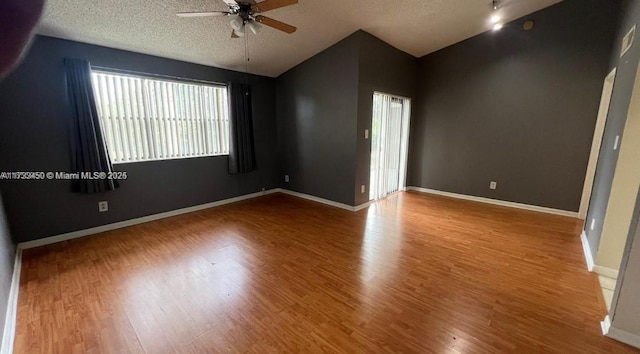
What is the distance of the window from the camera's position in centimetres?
336

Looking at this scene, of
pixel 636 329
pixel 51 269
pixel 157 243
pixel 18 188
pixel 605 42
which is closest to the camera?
pixel 636 329

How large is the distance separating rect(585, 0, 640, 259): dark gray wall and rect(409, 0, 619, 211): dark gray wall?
0.58m

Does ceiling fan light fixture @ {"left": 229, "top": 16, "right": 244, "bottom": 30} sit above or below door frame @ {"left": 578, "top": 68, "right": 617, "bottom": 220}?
above

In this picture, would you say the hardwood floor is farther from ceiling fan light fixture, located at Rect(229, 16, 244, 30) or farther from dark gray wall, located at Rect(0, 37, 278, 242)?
ceiling fan light fixture, located at Rect(229, 16, 244, 30)

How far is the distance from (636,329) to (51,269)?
4639 millimetres

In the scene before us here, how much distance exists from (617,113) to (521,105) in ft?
5.39

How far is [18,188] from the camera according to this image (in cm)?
287

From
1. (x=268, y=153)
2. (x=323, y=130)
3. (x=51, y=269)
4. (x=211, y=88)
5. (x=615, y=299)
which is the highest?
(x=211, y=88)

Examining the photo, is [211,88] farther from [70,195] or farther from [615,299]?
[615,299]

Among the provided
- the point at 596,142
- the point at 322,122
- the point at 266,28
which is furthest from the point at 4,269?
the point at 596,142

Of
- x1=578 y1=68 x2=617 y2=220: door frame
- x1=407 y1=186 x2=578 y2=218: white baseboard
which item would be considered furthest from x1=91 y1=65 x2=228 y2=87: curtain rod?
x1=578 y1=68 x2=617 y2=220: door frame

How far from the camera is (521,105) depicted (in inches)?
166

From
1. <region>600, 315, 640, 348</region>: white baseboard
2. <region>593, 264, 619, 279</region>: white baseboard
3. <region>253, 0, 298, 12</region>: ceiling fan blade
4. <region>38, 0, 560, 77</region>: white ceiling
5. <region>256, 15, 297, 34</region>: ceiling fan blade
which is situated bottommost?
<region>600, 315, 640, 348</region>: white baseboard

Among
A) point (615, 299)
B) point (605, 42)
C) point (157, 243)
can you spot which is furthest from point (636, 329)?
point (157, 243)
